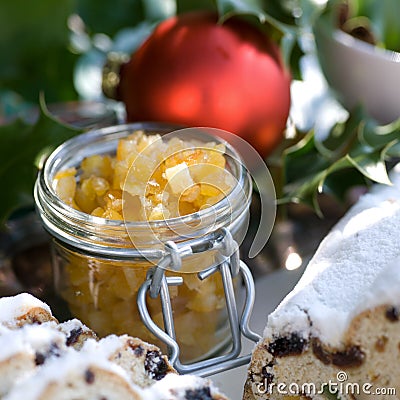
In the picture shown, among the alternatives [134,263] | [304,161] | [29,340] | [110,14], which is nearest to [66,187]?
[134,263]

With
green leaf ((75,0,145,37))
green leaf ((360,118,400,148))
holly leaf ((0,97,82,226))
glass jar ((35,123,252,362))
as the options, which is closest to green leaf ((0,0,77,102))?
green leaf ((75,0,145,37))

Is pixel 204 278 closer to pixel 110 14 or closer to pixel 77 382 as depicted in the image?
pixel 77 382

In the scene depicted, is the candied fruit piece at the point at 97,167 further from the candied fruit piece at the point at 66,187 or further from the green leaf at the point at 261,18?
the green leaf at the point at 261,18

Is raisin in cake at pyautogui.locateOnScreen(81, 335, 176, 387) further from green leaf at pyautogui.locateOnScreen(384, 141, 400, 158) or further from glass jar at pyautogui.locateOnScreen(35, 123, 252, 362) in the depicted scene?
green leaf at pyautogui.locateOnScreen(384, 141, 400, 158)

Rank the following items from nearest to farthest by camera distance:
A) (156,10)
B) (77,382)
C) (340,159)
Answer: (77,382) → (340,159) → (156,10)

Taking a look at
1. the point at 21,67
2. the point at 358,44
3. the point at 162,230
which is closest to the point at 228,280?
the point at 162,230

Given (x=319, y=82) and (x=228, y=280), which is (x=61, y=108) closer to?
(x=319, y=82)
